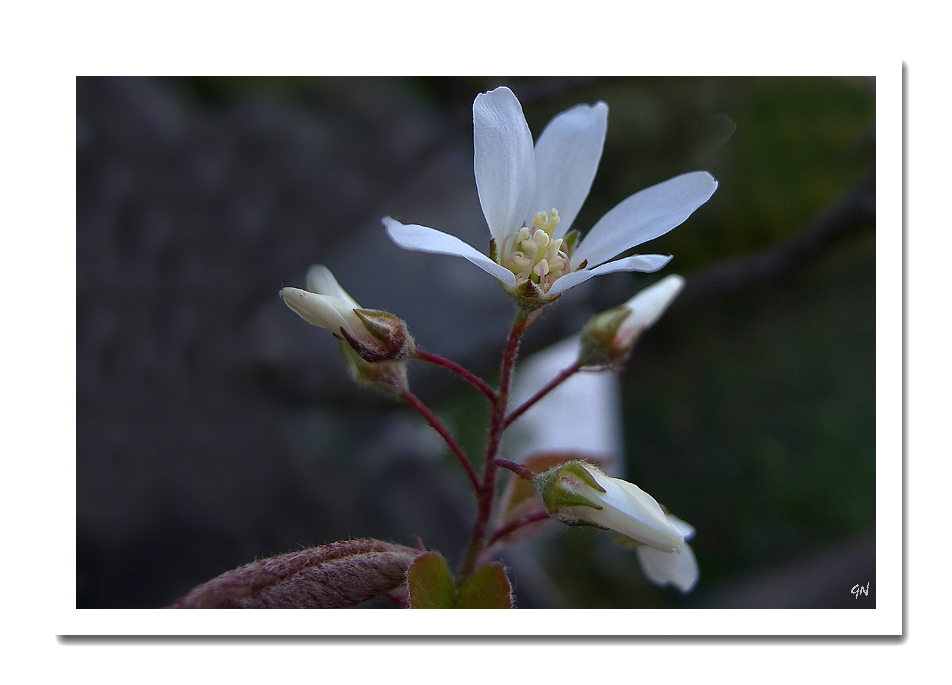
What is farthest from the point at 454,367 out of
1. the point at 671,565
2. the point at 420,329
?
the point at 420,329

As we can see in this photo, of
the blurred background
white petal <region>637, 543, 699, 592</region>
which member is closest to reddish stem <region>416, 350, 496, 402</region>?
white petal <region>637, 543, 699, 592</region>

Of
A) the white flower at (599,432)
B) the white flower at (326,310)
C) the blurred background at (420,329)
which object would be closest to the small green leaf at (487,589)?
the white flower at (599,432)

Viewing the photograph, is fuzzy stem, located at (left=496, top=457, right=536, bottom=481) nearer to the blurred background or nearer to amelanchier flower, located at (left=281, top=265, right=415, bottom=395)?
amelanchier flower, located at (left=281, top=265, right=415, bottom=395)

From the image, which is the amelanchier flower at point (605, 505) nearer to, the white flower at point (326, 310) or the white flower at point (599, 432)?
the white flower at point (599, 432)

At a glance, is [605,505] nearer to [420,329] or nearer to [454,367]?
[454,367]

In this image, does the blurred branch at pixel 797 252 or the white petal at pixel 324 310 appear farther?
the blurred branch at pixel 797 252
